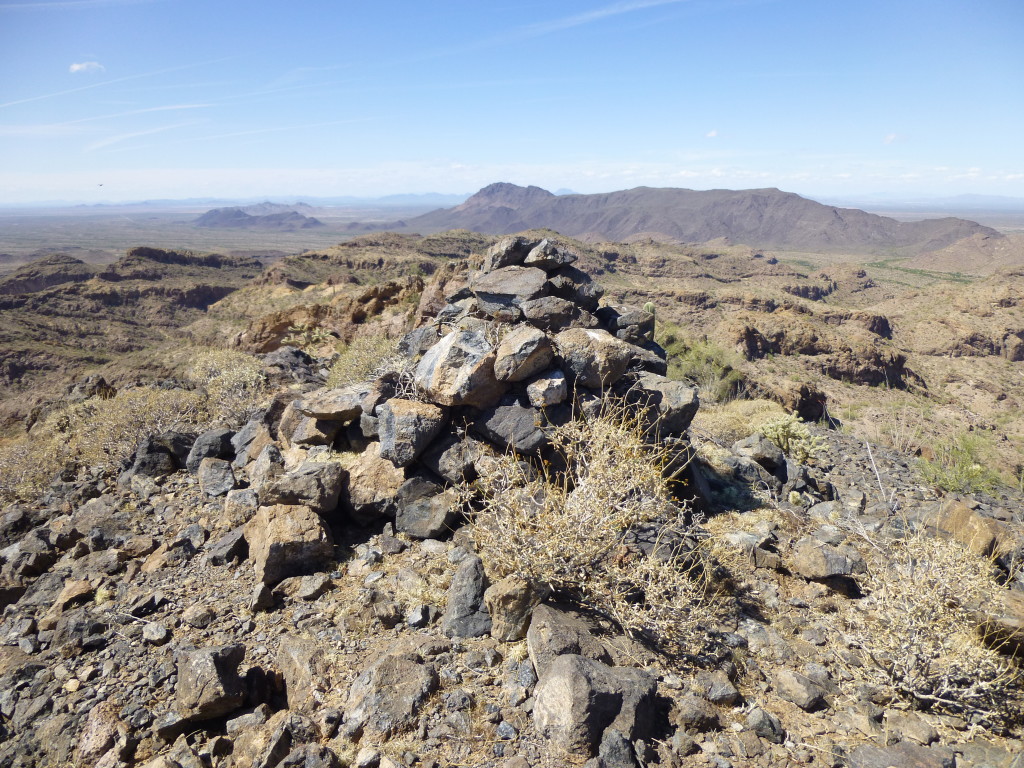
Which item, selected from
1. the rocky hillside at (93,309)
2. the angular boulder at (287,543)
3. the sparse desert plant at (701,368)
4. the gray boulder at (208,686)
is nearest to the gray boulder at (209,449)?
the angular boulder at (287,543)

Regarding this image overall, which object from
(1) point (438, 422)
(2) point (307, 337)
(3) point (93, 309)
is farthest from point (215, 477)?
(3) point (93, 309)

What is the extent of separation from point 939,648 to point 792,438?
5.74 metres

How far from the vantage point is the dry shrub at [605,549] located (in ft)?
12.7

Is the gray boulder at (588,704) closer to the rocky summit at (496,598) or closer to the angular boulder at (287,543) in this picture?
the rocky summit at (496,598)

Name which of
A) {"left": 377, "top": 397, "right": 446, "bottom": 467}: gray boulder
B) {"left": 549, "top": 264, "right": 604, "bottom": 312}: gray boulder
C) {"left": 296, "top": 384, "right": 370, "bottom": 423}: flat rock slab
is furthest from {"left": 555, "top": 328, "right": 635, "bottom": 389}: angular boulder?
{"left": 296, "top": 384, "right": 370, "bottom": 423}: flat rock slab

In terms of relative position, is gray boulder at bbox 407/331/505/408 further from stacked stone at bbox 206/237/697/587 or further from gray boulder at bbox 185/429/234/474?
gray boulder at bbox 185/429/234/474

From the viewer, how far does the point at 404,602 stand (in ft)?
14.1

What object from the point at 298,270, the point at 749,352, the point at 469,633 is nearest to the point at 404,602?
the point at 469,633

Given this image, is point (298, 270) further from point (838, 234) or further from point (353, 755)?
point (838, 234)

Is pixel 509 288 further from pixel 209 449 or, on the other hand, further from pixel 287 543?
pixel 209 449

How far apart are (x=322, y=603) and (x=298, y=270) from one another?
62.1 meters

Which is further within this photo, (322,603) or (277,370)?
(277,370)

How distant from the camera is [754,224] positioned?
167m

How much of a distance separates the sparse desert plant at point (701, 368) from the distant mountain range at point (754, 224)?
142 meters
